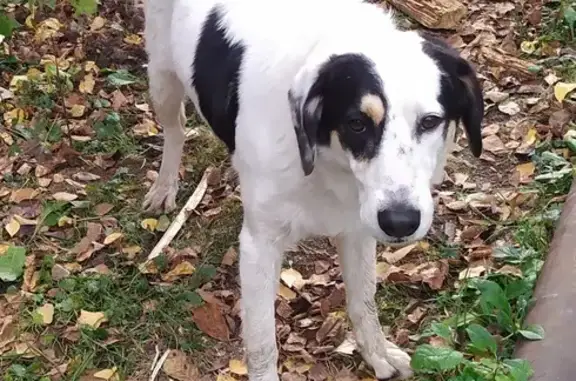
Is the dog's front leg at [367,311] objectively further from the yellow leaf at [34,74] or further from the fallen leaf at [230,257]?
the yellow leaf at [34,74]

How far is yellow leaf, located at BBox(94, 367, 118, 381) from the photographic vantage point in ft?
12.8

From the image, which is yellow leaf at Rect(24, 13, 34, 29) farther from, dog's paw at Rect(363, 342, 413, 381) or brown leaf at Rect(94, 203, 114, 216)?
dog's paw at Rect(363, 342, 413, 381)

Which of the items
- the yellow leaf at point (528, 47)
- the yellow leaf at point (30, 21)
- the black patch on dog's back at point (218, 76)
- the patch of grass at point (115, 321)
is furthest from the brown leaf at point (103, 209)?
the yellow leaf at point (528, 47)

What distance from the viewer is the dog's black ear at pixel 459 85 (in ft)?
9.52

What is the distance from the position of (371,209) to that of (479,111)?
1.84 feet

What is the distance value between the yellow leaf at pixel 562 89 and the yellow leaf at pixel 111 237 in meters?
2.48

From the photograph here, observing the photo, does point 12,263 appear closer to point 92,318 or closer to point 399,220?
point 92,318

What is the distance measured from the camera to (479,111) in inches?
119

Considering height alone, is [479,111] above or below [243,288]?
above

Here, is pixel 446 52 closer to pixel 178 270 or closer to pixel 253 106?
pixel 253 106

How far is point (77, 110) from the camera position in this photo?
5.37 m

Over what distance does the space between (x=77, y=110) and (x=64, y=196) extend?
0.74 m

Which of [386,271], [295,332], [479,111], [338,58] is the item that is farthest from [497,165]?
[338,58]

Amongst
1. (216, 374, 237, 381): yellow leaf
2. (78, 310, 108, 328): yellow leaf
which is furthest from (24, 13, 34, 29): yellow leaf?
(216, 374, 237, 381): yellow leaf
